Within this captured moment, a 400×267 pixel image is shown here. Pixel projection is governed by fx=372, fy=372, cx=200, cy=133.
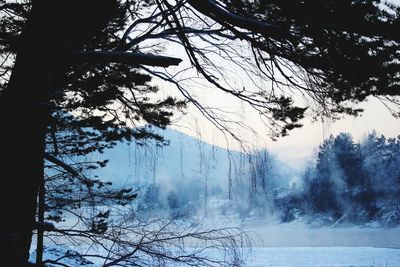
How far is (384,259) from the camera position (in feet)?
67.4

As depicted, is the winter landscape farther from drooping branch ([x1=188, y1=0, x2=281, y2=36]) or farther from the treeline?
drooping branch ([x1=188, y1=0, x2=281, y2=36])

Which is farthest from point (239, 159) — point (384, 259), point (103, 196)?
point (384, 259)

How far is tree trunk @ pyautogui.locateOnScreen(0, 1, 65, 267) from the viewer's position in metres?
2.25

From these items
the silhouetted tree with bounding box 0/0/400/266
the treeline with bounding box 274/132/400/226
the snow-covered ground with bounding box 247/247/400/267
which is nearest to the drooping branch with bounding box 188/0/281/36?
the silhouetted tree with bounding box 0/0/400/266

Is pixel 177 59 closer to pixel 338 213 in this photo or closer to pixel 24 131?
pixel 24 131

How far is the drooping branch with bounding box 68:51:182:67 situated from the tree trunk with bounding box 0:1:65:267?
0.17 m

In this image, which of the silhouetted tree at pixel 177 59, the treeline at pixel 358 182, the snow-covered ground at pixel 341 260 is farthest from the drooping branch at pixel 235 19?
the treeline at pixel 358 182

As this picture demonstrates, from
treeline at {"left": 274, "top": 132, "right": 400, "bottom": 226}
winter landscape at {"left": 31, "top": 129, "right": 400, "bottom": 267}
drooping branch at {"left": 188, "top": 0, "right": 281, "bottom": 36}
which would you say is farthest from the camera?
treeline at {"left": 274, "top": 132, "right": 400, "bottom": 226}

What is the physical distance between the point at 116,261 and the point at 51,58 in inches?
63.6

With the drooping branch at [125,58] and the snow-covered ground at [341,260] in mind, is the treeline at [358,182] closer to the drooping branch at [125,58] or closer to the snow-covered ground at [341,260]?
the snow-covered ground at [341,260]

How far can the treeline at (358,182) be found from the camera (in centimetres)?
5503

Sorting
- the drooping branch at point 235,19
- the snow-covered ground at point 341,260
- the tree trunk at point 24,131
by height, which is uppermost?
the drooping branch at point 235,19

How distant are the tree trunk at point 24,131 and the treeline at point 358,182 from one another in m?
54.9

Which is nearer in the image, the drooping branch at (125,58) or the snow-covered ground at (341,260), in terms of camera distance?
the drooping branch at (125,58)
